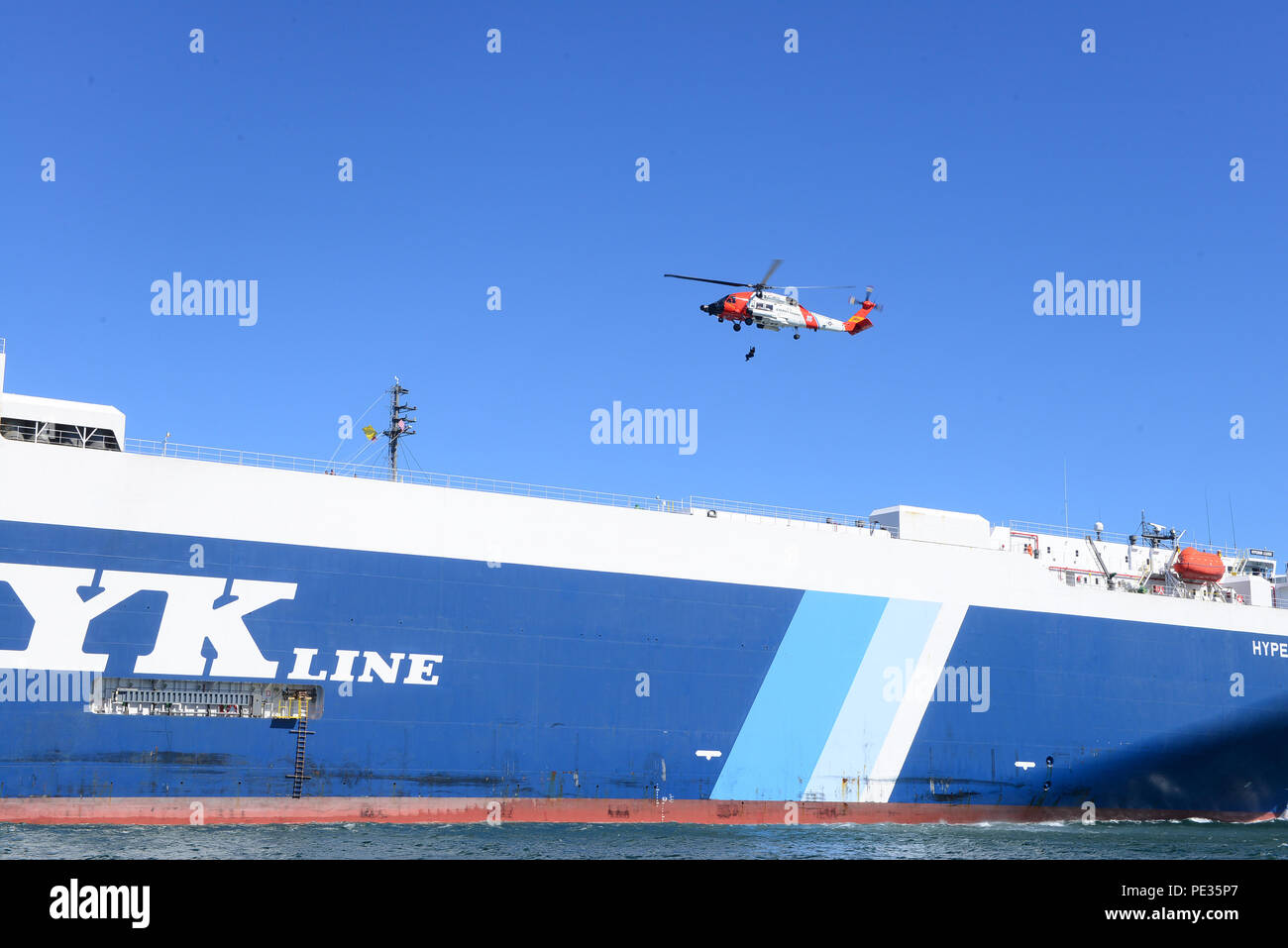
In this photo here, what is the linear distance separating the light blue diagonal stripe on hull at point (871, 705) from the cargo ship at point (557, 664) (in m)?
0.08

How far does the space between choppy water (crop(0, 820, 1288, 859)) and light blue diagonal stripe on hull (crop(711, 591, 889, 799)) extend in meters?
1.44

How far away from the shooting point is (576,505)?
30.6 m

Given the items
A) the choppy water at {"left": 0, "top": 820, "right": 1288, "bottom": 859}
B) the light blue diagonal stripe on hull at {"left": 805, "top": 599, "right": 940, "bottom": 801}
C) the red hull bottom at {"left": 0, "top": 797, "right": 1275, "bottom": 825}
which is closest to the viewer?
the choppy water at {"left": 0, "top": 820, "right": 1288, "bottom": 859}

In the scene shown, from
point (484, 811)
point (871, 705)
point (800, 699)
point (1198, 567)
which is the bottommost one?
point (484, 811)

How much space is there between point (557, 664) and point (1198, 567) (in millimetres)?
24718

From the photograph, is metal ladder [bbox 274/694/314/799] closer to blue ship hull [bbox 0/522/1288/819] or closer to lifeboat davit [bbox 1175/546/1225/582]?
blue ship hull [bbox 0/522/1288/819]

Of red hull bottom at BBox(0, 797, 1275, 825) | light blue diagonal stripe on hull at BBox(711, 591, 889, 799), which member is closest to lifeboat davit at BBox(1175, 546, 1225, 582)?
red hull bottom at BBox(0, 797, 1275, 825)

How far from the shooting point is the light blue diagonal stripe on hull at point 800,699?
31047 mm

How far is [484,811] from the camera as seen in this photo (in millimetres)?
27953

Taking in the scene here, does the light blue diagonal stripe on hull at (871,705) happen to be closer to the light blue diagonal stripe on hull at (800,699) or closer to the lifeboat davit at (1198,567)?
the light blue diagonal stripe on hull at (800,699)

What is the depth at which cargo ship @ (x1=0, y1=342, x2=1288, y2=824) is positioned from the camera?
25.0 metres

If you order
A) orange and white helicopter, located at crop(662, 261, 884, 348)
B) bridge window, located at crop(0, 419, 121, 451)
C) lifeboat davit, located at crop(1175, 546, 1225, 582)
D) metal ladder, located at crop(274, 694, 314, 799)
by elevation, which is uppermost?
orange and white helicopter, located at crop(662, 261, 884, 348)

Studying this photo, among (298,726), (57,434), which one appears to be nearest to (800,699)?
(298,726)

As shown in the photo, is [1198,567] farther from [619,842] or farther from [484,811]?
[484,811]
